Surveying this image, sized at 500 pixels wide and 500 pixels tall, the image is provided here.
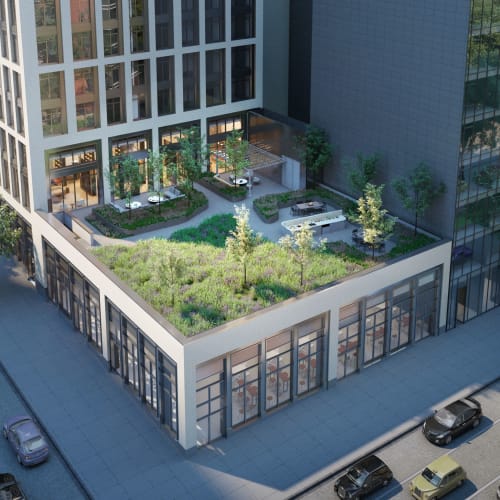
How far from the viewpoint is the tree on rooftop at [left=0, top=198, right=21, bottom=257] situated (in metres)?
59.4

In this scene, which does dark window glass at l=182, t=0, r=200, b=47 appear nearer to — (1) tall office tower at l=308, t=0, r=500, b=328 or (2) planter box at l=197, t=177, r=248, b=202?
(1) tall office tower at l=308, t=0, r=500, b=328

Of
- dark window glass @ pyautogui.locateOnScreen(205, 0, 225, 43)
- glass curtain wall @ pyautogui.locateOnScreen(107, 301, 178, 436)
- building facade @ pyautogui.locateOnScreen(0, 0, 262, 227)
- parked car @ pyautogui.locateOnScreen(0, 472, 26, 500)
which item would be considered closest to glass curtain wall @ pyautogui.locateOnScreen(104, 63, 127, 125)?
building facade @ pyautogui.locateOnScreen(0, 0, 262, 227)

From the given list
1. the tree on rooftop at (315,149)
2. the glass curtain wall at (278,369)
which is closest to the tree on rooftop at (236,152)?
the tree on rooftop at (315,149)

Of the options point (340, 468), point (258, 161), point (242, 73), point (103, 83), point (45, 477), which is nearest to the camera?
point (45, 477)

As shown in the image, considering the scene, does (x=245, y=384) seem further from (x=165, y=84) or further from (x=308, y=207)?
(x=165, y=84)

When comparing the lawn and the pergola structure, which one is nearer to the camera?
the lawn

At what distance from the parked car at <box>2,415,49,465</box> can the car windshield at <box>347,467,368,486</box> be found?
622 inches

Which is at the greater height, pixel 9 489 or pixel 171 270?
pixel 171 270

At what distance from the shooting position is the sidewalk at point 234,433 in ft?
145

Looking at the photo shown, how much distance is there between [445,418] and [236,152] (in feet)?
83.2

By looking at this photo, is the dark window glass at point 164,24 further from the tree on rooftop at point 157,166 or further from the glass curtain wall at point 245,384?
the glass curtain wall at point 245,384

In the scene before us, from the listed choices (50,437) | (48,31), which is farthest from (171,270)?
(48,31)

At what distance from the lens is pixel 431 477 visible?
141 ft

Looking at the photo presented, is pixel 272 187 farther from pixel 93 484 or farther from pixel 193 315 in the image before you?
pixel 93 484
